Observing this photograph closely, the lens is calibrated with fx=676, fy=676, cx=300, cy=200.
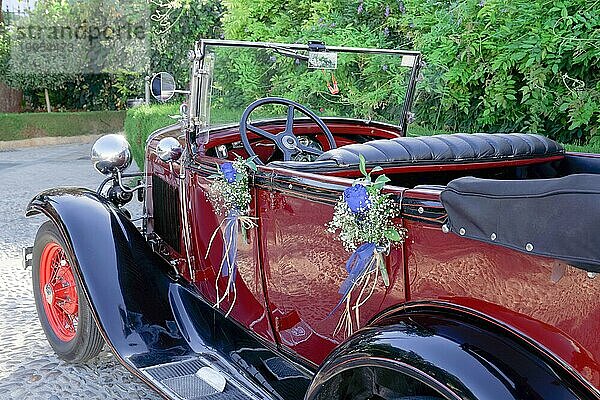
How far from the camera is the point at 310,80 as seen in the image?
352 centimetres

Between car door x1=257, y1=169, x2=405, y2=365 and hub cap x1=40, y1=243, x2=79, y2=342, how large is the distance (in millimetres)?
1343

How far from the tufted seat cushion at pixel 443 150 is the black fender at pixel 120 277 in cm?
107

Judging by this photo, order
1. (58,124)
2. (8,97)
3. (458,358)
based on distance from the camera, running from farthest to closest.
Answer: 1. (8,97)
2. (58,124)
3. (458,358)

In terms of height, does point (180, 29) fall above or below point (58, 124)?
above

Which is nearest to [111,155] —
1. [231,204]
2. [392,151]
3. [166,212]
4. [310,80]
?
[166,212]

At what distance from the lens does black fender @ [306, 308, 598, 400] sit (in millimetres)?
1593

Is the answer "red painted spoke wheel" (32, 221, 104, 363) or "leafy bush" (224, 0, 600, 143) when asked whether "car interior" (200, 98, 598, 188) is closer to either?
"leafy bush" (224, 0, 600, 143)

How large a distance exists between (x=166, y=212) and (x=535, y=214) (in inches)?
94.9

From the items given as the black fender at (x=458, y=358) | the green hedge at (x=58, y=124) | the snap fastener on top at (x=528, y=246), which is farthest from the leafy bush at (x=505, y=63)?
the green hedge at (x=58, y=124)

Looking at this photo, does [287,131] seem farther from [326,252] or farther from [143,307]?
[326,252]

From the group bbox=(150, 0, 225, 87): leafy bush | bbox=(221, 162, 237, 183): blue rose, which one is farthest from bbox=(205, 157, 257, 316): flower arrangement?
bbox=(150, 0, 225, 87): leafy bush

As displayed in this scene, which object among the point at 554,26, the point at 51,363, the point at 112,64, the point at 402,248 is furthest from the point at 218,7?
the point at 402,248

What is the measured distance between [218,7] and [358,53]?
34.6 feet

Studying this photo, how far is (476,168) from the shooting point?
3.02m
